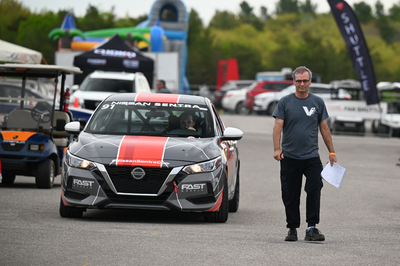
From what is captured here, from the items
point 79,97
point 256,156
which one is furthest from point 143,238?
point 79,97

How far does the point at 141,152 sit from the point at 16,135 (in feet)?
14.4

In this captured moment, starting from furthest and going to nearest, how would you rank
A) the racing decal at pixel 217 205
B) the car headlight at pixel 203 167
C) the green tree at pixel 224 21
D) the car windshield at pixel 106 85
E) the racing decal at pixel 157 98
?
the green tree at pixel 224 21, the car windshield at pixel 106 85, the racing decal at pixel 157 98, the racing decal at pixel 217 205, the car headlight at pixel 203 167

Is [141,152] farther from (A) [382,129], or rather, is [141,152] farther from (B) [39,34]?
(B) [39,34]

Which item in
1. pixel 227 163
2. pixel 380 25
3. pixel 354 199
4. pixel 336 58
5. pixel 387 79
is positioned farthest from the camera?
pixel 380 25

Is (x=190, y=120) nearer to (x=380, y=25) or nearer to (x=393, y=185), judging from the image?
(x=393, y=185)

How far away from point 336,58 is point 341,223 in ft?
267

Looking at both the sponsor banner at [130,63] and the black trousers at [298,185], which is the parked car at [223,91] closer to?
the sponsor banner at [130,63]

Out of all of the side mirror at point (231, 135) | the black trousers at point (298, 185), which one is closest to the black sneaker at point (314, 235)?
the black trousers at point (298, 185)

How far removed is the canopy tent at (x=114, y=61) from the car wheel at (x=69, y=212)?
2005 cm

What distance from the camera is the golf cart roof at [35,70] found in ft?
41.5

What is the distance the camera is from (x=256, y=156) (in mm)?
21297

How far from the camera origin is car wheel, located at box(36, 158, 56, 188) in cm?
1241

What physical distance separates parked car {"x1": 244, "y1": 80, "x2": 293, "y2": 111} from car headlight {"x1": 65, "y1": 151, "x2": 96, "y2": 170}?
30060 millimetres

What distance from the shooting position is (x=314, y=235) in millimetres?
7801
